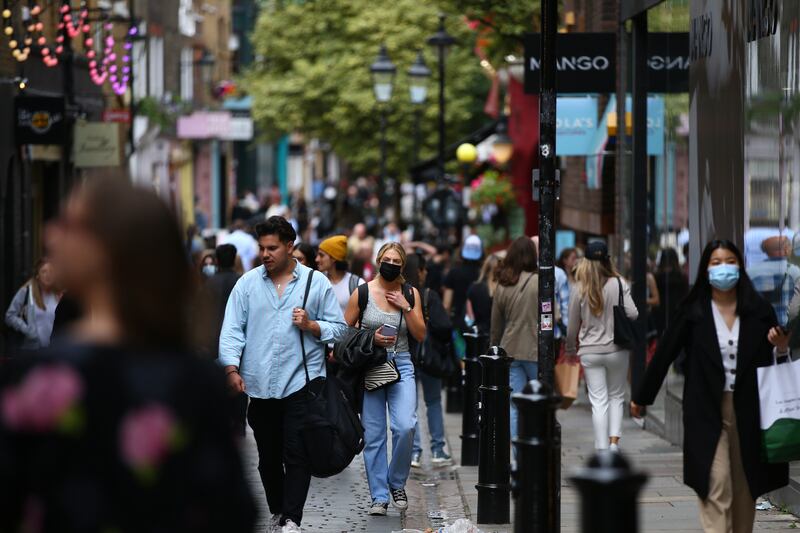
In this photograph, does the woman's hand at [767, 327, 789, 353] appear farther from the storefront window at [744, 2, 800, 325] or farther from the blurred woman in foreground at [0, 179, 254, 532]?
the blurred woman in foreground at [0, 179, 254, 532]

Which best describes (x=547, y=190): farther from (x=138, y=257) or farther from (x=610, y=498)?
(x=138, y=257)

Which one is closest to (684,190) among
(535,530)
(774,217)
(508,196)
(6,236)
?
(774,217)

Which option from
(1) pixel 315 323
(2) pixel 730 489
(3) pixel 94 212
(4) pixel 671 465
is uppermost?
(3) pixel 94 212

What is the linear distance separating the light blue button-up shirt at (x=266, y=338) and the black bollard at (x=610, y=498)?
488cm

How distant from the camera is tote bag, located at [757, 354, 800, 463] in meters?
7.26

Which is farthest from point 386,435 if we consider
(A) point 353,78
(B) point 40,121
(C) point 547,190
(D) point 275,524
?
(A) point 353,78

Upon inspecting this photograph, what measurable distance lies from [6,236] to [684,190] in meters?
12.8

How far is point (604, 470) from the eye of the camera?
3953mm

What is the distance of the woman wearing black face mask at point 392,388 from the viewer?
10.3 m

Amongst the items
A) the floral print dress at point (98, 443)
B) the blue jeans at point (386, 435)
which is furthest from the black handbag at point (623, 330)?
the floral print dress at point (98, 443)

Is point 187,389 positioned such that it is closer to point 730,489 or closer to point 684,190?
point 730,489

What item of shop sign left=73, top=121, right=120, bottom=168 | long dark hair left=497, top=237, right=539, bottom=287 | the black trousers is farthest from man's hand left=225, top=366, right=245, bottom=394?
shop sign left=73, top=121, right=120, bottom=168

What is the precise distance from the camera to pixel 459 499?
11.2 metres

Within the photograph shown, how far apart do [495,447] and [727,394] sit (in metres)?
2.61
